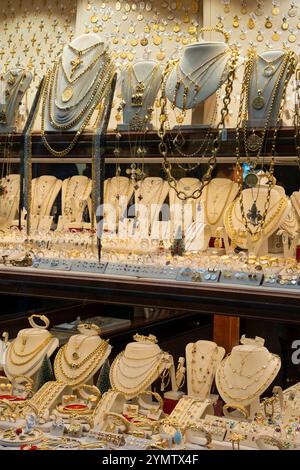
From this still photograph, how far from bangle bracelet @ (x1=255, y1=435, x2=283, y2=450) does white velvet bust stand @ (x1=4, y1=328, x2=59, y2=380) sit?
0.91 meters

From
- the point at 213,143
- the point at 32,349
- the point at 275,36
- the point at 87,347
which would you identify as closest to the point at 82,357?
the point at 87,347

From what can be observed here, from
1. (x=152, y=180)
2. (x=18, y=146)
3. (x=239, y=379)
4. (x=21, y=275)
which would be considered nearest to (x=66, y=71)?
(x=18, y=146)

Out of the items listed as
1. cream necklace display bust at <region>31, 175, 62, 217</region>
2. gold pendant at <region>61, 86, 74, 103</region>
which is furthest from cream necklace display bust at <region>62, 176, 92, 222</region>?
gold pendant at <region>61, 86, 74, 103</region>

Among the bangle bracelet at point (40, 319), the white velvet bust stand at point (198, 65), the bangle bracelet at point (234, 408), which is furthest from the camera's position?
the bangle bracelet at point (40, 319)

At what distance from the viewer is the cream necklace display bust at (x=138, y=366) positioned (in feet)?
8.38

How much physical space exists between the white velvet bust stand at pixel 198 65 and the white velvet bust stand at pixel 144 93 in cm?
11

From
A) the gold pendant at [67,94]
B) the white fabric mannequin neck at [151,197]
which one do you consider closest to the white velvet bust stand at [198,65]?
the white fabric mannequin neck at [151,197]

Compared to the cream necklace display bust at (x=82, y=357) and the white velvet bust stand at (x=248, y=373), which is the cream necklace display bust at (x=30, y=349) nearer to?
the cream necklace display bust at (x=82, y=357)

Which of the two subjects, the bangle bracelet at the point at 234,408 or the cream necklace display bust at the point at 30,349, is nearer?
the bangle bracelet at the point at 234,408

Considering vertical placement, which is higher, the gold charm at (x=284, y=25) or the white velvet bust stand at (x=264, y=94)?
the gold charm at (x=284, y=25)

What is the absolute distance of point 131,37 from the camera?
3295mm

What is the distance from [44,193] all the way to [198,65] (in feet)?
2.62

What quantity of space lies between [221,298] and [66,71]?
3.85ft

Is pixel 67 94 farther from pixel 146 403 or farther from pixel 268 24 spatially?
pixel 146 403
